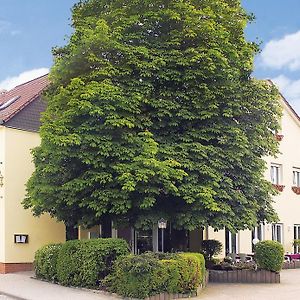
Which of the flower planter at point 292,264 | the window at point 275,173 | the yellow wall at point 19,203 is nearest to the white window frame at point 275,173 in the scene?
the window at point 275,173

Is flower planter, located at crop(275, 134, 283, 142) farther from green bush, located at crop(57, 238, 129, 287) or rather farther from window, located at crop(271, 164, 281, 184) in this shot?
green bush, located at crop(57, 238, 129, 287)

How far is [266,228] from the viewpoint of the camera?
2808 cm

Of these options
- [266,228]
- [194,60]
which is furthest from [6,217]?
[266,228]

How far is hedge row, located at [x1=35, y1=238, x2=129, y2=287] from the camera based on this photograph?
15305 millimetres

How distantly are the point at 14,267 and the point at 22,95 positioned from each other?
7.29 metres

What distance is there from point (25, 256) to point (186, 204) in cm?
712

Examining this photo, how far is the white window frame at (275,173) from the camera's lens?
28998mm

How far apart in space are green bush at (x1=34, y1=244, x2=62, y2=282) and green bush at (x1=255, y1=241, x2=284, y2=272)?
641cm

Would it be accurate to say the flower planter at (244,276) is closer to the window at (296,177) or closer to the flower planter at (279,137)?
the flower planter at (279,137)

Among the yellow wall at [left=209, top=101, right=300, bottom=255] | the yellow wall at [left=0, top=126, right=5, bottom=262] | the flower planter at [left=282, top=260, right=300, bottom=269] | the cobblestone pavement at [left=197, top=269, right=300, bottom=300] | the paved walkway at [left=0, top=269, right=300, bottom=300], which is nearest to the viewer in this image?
the paved walkway at [left=0, top=269, right=300, bottom=300]

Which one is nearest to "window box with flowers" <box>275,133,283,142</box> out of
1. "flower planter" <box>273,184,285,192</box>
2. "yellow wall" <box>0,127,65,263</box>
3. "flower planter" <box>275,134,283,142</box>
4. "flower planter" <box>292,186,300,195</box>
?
"flower planter" <box>275,134,283,142</box>

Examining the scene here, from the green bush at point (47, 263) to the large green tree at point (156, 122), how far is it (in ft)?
3.77

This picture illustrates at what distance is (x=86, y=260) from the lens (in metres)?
15.4

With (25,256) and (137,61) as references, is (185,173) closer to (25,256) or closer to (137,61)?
(137,61)
